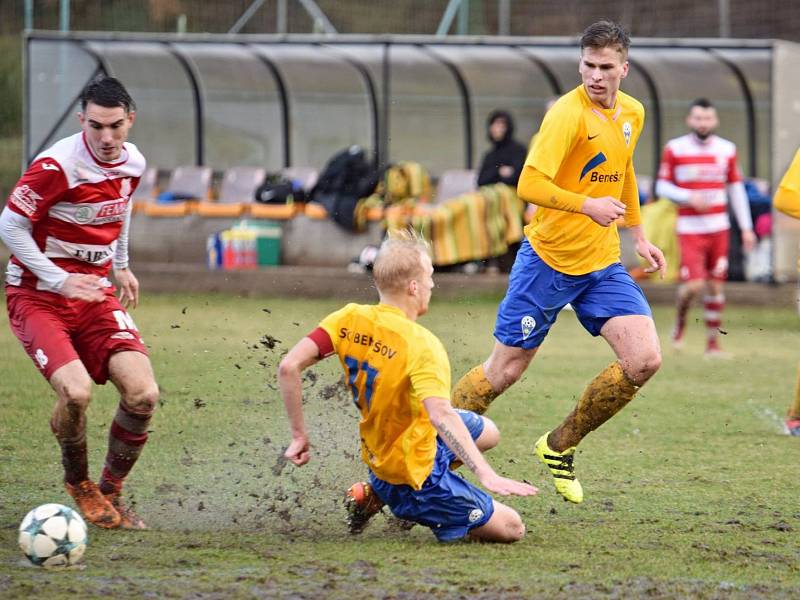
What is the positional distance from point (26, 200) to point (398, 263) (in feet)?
5.48

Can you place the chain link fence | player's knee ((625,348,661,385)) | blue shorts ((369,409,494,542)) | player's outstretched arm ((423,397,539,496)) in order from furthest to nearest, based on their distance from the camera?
1. the chain link fence
2. player's knee ((625,348,661,385))
3. blue shorts ((369,409,494,542))
4. player's outstretched arm ((423,397,539,496))

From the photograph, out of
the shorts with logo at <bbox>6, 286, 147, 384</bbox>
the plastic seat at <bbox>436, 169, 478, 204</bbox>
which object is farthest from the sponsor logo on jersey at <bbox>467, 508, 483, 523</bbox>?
the plastic seat at <bbox>436, 169, 478, 204</bbox>

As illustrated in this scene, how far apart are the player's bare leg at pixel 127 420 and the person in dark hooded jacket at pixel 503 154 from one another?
10.4m

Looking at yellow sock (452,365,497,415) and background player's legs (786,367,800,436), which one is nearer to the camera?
yellow sock (452,365,497,415)

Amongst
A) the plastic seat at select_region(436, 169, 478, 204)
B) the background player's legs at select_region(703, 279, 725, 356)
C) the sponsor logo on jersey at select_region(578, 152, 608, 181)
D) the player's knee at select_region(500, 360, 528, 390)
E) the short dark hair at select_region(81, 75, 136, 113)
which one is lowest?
the background player's legs at select_region(703, 279, 725, 356)

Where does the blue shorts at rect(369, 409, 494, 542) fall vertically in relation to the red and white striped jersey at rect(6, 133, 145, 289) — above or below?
below

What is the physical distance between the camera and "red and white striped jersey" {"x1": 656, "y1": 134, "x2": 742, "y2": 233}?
12164 mm

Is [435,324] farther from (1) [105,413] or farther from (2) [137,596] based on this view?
(2) [137,596]

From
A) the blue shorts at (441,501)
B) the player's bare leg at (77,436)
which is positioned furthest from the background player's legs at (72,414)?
the blue shorts at (441,501)

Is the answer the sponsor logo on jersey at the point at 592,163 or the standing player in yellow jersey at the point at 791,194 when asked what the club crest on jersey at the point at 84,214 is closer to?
the sponsor logo on jersey at the point at 592,163

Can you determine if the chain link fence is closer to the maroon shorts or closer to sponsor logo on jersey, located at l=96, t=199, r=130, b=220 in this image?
the maroon shorts

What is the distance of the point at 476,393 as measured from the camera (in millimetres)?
6477

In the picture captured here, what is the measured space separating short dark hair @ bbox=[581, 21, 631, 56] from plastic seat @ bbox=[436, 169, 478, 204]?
435 inches

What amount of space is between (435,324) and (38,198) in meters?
7.86
